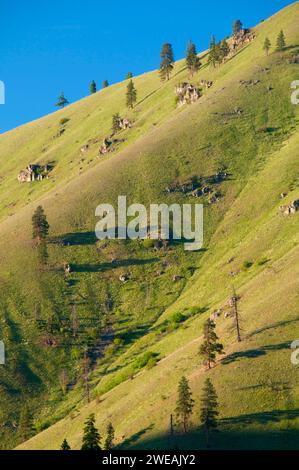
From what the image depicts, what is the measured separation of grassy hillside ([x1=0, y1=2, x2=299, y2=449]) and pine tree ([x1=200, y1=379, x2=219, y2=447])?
1192mm

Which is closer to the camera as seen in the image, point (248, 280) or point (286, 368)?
point (286, 368)

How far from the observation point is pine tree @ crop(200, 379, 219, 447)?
189 feet

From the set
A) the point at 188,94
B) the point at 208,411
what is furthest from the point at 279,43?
the point at 208,411

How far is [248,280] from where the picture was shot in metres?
90.9

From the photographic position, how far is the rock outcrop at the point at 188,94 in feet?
573

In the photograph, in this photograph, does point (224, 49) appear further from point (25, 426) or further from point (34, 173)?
point (25, 426)

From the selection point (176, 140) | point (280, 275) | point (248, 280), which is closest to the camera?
point (280, 275)

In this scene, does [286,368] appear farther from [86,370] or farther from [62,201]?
[62,201]

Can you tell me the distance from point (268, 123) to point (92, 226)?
5564 cm

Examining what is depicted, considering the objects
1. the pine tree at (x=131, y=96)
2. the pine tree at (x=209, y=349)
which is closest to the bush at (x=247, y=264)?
the pine tree at (x=209, y=349)

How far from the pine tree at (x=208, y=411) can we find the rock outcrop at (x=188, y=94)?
126605mm

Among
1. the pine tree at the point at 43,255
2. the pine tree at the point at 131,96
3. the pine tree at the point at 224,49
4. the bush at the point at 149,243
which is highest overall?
the pine tree at the point at 224,49

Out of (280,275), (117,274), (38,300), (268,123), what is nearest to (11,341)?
(38,300)

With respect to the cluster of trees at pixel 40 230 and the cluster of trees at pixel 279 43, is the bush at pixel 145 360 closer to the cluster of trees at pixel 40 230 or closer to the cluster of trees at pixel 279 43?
the cluster of trees at pixel 40 230
